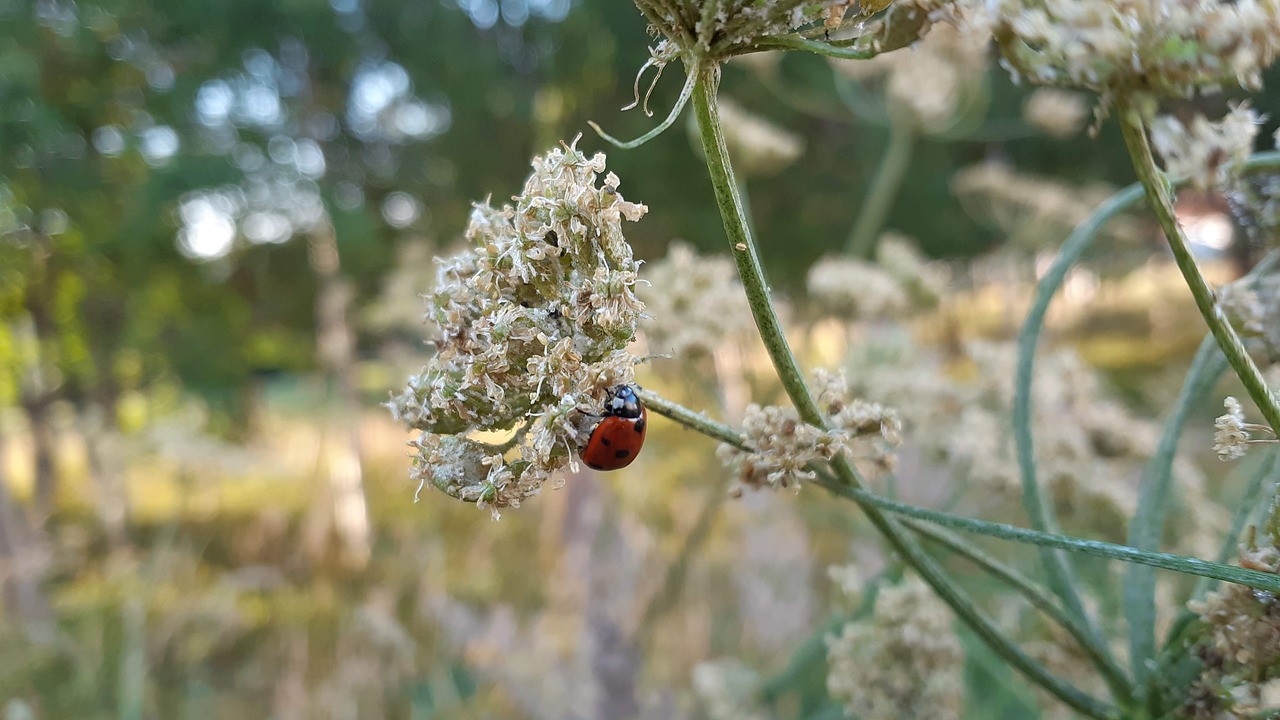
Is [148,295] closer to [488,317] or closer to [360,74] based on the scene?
[360,74]

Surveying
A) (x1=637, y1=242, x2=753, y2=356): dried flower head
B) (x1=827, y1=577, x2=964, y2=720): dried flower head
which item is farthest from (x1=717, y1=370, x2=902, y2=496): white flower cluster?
(x1=637, y1=242, x2=753, y2=356): dried flower head

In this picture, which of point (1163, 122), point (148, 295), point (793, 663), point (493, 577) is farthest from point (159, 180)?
point (1163, 122)

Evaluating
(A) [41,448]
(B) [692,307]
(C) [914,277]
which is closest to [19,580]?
(A) [41,448]

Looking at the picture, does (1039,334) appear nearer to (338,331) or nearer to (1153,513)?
(1153,513)

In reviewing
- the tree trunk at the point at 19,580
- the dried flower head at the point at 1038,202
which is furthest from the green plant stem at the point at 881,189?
the tree trunk at the point at 19,580

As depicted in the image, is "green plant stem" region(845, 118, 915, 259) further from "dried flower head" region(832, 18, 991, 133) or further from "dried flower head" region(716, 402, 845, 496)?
"dried flower head" region(716, 402, 845, 496)
